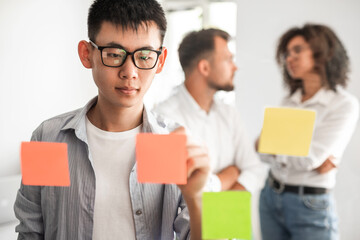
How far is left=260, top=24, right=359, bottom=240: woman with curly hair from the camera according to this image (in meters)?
0.93

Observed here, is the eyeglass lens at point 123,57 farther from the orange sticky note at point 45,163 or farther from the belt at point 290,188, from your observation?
the belt at point 290,188

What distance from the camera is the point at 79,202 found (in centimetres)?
93

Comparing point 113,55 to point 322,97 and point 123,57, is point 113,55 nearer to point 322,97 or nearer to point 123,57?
point 123,57

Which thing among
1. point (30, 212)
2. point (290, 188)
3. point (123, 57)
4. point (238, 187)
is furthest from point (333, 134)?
point (30, 212)

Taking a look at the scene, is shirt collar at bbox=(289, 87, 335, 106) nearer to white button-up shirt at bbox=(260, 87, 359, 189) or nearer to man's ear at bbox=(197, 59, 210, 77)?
white button-up shirt at bbox=(260, 87, 359, 189)

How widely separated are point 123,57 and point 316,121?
1.70 ft

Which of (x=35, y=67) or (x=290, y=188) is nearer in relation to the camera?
(x=290, y=188)

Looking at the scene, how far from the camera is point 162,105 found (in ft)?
3.63

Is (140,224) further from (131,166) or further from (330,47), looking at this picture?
(330,47)

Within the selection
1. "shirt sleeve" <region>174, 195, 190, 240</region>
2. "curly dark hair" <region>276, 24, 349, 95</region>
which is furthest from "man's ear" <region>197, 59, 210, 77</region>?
"shirt sleeve" <region>174, 195, 190, 240</region>

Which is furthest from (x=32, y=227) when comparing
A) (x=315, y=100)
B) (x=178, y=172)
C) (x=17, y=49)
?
(x=315, y=100)

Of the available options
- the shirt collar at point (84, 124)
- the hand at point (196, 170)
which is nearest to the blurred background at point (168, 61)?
the shirt collar at point (84, 124)

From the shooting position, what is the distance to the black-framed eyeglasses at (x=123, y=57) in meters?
0.84

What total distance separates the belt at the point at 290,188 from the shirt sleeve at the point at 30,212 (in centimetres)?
63
